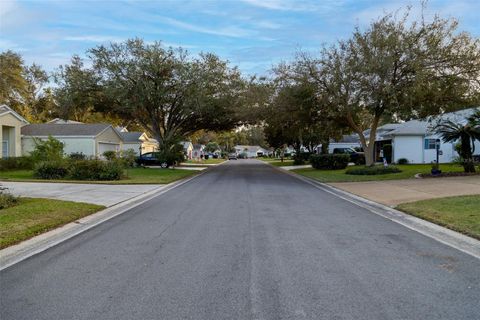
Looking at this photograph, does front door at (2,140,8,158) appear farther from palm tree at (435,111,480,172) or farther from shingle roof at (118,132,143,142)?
palm tree at (435,111,480,172)

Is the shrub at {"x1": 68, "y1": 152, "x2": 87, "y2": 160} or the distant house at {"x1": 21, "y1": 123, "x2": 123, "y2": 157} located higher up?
the distant house at {"x1": 21, "y1": 123, "x2": 123, "y2": 157}

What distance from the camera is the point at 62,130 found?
125 ft

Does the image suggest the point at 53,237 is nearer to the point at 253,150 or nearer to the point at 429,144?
the point at 429,144

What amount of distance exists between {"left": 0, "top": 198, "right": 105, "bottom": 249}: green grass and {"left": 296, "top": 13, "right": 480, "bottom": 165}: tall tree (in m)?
17.4

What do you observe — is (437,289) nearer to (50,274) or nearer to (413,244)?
(413,244)

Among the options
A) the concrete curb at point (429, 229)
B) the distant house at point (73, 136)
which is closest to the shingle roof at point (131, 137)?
the distant house at point (73, 136)

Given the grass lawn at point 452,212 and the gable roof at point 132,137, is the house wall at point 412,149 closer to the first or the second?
the grass lawn at point 452,212

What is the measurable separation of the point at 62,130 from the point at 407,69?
2836 cm

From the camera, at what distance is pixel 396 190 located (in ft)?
57.6

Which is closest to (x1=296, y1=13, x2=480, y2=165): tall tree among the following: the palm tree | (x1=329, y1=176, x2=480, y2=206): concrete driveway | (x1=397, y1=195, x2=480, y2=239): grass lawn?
the palm tree

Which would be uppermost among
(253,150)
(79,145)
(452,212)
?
(253,150)

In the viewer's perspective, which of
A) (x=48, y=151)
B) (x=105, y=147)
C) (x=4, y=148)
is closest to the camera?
(x=48, y=151)

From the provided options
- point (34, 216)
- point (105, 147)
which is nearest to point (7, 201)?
point (34, 216)

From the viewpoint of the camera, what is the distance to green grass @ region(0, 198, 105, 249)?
837 cm
